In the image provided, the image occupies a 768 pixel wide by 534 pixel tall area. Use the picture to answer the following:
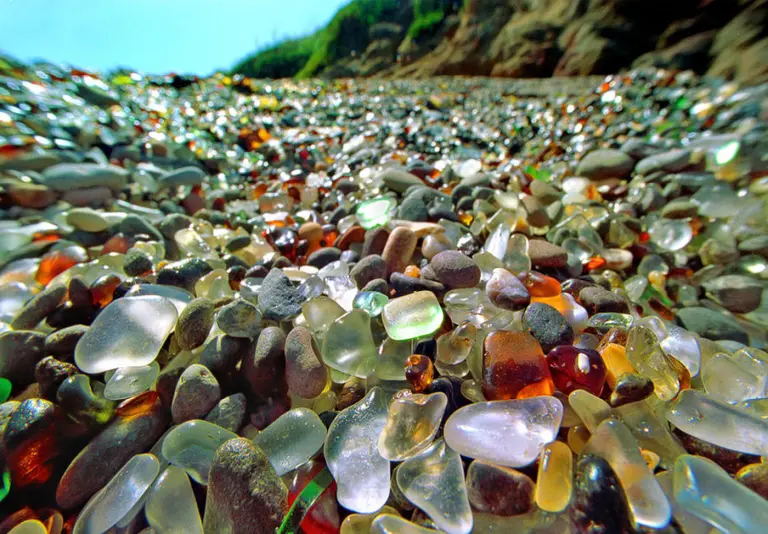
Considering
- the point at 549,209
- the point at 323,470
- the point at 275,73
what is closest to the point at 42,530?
the point at 323,470

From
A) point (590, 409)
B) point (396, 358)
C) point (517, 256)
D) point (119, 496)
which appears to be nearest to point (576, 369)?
point (590, 409)

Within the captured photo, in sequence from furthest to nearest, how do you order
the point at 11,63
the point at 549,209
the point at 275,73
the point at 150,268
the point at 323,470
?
the point at 275,73 → the point at 11,63 → the point at 549,209 → the point at 150,268 → the point at 323,470

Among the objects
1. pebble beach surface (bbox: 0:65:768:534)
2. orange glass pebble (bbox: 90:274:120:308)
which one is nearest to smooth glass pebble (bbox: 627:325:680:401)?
pebble beach surface (bbox: 0:65:768:534)

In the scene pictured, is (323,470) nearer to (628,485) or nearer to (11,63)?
(628,485)

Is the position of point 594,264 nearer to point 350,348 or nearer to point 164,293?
point 350,348

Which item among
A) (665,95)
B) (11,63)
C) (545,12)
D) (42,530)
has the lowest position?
(42,530)

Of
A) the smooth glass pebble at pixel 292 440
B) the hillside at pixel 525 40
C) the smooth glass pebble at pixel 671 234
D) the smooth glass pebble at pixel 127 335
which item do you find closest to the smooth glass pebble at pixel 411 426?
the smooth glass pebble at pixel 292 440

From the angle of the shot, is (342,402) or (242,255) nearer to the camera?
(342,402)
